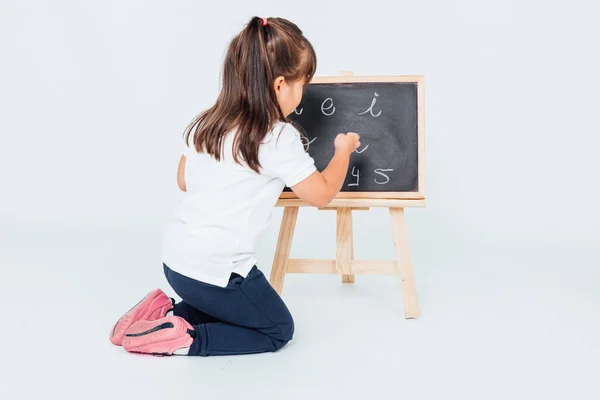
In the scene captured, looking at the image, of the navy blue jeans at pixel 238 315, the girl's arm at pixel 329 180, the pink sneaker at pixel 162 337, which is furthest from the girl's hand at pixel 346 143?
the pink sneaker at pixel 162 337

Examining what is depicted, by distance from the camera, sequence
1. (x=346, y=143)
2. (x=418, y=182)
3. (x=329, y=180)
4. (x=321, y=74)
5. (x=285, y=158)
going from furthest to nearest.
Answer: (x=321, y=74)
(x=418, y=182)
(x=346, y=143)
(x=329, y=180)
(x=285, y=158)

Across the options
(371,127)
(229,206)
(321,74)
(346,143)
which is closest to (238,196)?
(229,206)

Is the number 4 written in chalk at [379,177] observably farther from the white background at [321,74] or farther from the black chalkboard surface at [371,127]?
the white background at [321,74]

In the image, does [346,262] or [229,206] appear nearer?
[229,206]

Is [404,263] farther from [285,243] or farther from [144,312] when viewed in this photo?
[144,312]

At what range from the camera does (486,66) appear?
4.54 m

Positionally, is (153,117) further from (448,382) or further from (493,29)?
(448,382)

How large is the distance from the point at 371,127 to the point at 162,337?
118 centimetres

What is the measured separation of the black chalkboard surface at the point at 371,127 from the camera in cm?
326

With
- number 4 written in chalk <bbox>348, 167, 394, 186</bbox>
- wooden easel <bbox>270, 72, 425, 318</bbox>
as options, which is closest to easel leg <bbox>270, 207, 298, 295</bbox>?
wooden easel <bbox>270, 72, 425, 318</bbox>

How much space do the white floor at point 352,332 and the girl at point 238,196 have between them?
0.08 metres

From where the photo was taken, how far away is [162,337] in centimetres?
278

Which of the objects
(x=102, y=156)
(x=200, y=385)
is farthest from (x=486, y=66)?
(x=200, y=385)

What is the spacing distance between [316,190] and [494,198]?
1.99 meters
